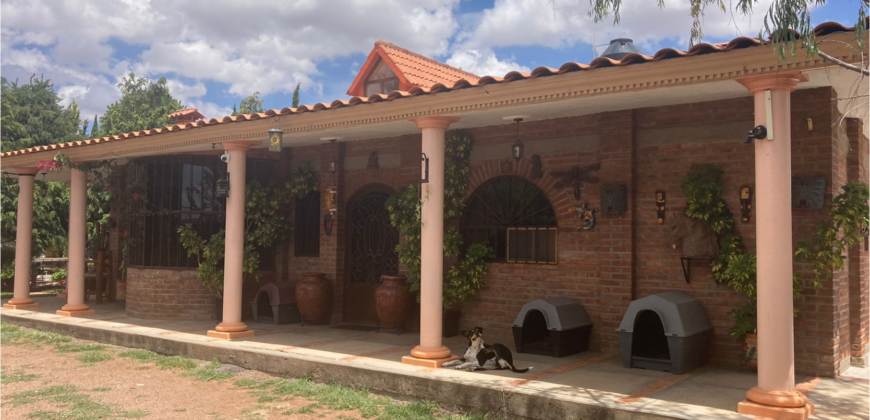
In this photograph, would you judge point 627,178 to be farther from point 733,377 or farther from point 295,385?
point 295,385

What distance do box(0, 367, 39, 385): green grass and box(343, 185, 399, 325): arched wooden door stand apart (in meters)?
4.38

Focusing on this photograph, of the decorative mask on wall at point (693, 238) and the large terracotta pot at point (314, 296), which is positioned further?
the large terracotta pot at point (314, 296)

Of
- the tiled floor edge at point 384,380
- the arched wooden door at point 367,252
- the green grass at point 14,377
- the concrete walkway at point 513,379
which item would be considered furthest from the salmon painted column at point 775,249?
the green grass at point 14,377

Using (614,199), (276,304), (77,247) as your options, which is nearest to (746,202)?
(614,199)

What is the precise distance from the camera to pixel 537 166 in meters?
8.41

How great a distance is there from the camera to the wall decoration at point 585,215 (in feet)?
25.9

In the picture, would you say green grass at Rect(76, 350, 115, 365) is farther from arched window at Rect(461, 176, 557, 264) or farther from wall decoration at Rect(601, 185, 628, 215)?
wall decoration at Rect(601, 185, 628, 215)

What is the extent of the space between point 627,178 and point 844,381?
294 centimetres

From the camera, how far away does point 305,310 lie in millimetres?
10219

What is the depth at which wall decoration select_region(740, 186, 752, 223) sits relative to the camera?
6.85m

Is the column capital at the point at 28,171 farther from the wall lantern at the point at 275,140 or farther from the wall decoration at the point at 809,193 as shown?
the wall decoration at the point at 809,193

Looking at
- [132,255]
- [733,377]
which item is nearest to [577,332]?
[733,377]

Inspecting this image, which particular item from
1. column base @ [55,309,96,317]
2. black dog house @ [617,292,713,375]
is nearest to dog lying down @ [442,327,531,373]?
black dog house @ [617,292,713,375]

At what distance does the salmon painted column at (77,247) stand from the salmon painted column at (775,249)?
1091cm
